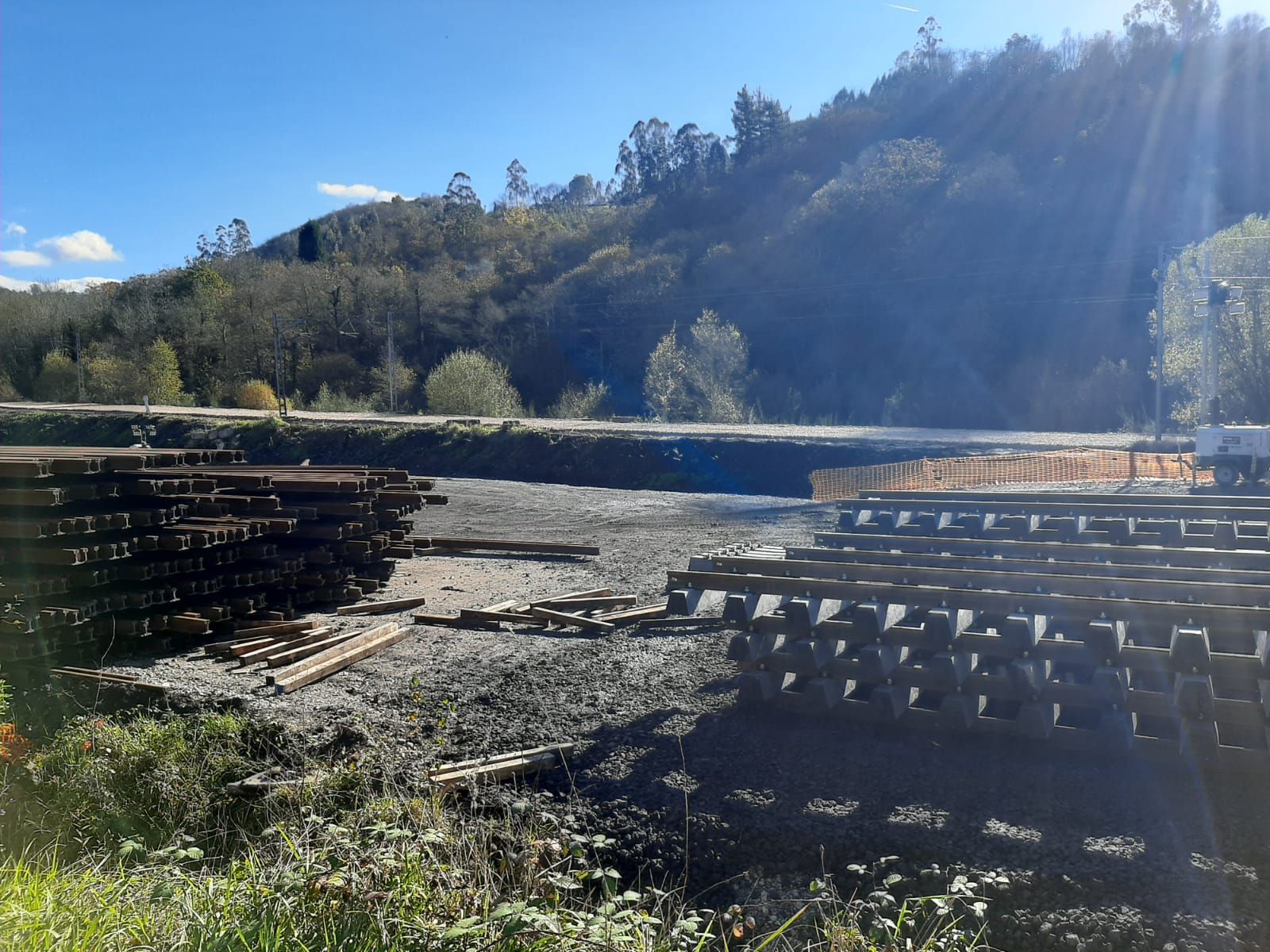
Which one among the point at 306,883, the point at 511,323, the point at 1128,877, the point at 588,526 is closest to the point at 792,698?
the point at 1128,877

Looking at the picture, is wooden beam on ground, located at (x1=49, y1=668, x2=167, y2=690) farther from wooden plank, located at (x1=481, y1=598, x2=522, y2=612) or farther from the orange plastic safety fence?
the orange plastic safety fence

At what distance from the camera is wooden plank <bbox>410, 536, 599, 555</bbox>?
1292 centimetres

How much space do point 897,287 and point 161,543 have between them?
204ft

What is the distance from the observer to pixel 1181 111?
66625mm

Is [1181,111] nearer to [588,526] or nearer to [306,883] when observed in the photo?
[588,526]

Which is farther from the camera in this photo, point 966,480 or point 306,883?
point 966,480

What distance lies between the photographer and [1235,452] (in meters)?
16.2

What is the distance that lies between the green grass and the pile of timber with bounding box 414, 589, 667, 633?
273cm

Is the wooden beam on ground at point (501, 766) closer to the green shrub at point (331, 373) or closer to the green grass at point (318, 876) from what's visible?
the green grass at point (318, 876)

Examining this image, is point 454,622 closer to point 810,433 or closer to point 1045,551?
point 1045,551

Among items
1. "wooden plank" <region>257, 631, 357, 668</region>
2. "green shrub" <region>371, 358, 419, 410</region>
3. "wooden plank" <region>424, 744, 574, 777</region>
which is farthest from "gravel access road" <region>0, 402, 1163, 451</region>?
"wooden plank" <region>424, 744, 574, 777</region>

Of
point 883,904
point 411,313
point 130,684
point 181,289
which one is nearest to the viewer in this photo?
point 883,904

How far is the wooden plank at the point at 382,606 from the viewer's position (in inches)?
374

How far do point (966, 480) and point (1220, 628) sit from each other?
44.4 ft
